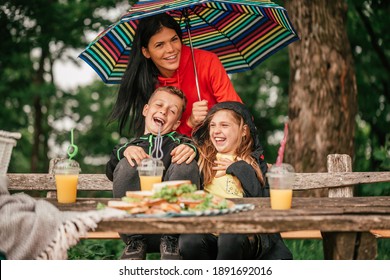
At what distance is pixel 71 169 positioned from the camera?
2.96m

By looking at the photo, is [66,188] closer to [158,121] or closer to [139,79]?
[158,121]

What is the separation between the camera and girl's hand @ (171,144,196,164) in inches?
130

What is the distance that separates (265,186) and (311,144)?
6.99 ft

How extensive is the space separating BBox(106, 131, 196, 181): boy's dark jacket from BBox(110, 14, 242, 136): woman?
0.29 meters

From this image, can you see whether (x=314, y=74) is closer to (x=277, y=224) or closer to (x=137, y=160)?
(x=137, y=160)

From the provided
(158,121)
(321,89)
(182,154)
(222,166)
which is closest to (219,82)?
(158,121)

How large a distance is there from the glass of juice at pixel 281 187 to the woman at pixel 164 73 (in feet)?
4.05

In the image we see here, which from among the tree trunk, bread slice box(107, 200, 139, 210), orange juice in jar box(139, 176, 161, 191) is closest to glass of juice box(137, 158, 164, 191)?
orange juice in jar box(139, 176, 161, 191)

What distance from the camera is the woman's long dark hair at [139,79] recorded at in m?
3.98

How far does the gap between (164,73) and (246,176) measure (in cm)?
109

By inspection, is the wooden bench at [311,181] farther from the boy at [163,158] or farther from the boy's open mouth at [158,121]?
the boy's open mouth at [158,121]

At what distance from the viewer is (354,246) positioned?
2545 millimetres
